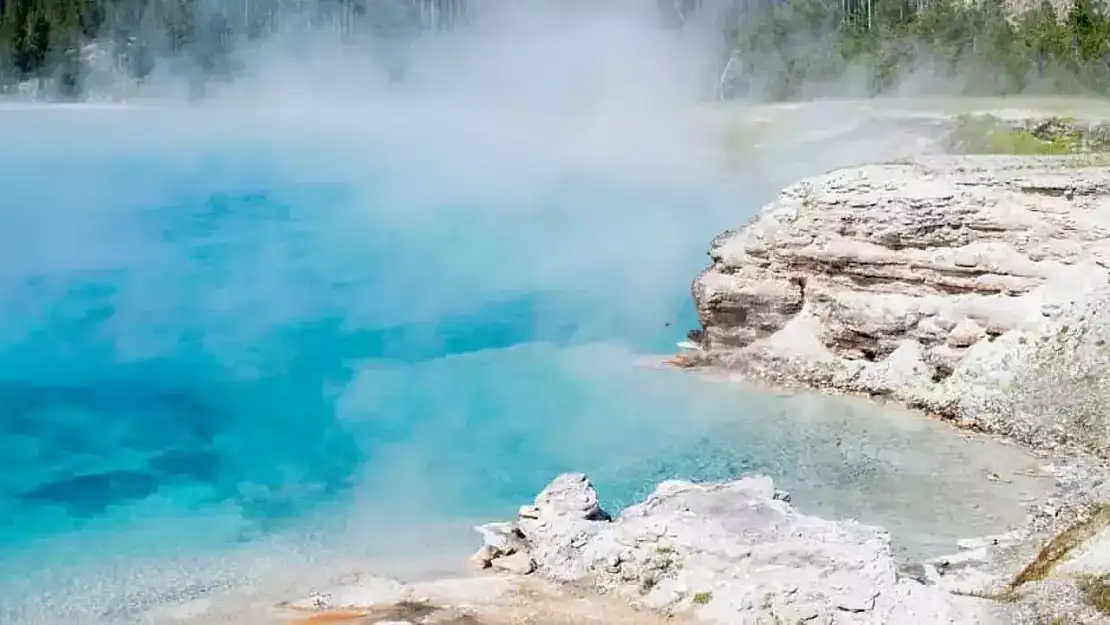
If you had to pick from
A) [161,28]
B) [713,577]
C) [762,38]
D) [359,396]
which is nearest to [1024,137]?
[359,396]

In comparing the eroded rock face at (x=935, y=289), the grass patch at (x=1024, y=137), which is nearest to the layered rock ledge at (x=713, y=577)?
the eroded rock face at (x=935, y=289)

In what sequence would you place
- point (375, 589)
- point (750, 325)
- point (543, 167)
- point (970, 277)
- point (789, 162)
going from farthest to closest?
point (543, 167)
point (789, 162)
point (750, 325)
point (970, 277)
point (375, 589)

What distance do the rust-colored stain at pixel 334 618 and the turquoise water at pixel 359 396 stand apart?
6.79ft

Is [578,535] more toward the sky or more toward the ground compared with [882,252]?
more toward the ground

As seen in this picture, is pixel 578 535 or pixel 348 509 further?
pixel 348 509

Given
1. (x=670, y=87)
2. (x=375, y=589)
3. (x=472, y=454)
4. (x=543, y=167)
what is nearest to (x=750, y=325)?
(x=472, y=454)

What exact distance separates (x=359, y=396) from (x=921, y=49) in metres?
49.8

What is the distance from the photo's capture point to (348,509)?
1889 centimetres

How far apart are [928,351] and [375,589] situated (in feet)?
40.1

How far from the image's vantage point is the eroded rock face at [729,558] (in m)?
13.3

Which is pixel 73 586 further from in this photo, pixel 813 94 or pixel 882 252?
pixel 813 94

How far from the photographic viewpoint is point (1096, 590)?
42.2ft

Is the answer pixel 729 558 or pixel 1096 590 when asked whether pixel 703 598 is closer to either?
pixel 729 558

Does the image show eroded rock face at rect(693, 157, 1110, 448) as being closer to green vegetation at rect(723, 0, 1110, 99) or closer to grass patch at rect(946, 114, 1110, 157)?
grass patch at rect(946, 114, 1110, 157)
